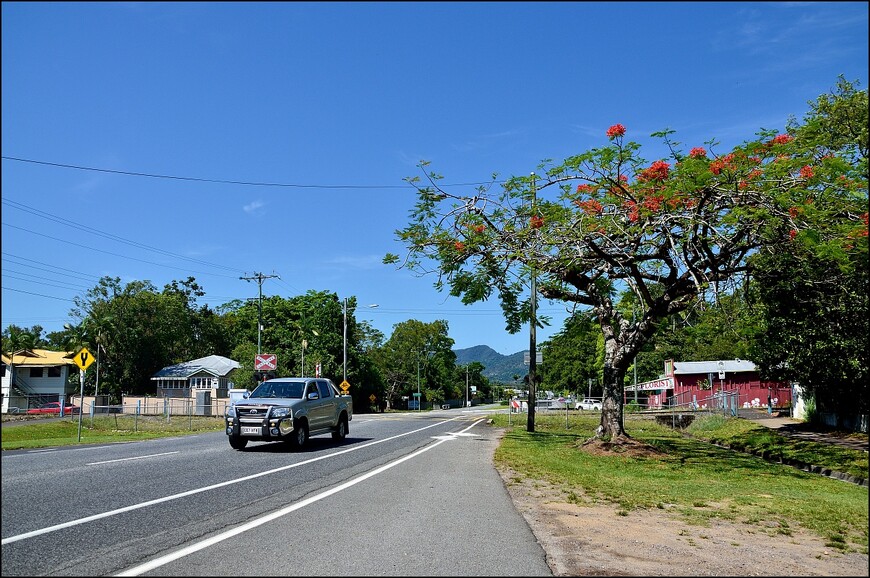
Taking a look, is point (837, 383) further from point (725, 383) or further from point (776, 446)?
point (725, 383)

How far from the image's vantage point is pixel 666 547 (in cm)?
677

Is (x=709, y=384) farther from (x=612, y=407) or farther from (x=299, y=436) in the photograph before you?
(x=299, y=436)

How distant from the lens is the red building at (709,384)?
4956cm

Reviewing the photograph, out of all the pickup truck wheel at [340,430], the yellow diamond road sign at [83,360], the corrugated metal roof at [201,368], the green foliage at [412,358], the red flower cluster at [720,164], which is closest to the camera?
the red flower cluster at [720,164]

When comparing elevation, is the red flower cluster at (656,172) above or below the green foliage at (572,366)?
above

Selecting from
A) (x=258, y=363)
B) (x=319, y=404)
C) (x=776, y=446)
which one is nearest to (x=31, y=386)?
(x=258, y=363)

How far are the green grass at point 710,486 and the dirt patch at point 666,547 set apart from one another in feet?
1.03

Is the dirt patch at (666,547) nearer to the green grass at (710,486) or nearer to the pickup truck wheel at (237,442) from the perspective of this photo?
the green grass at (710,486)

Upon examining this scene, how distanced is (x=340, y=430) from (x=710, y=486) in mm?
11534

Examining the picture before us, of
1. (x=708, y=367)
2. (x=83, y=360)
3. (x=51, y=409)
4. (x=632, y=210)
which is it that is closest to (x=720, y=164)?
(x=632, y=210)

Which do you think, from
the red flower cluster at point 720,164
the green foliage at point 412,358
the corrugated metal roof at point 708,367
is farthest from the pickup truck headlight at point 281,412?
the green foliage at point 412,358

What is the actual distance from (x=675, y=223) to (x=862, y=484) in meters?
6.21

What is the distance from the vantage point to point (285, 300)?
74062 millimetres

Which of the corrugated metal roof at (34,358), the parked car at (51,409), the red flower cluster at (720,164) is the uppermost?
the red flower cluster at (720,164)
